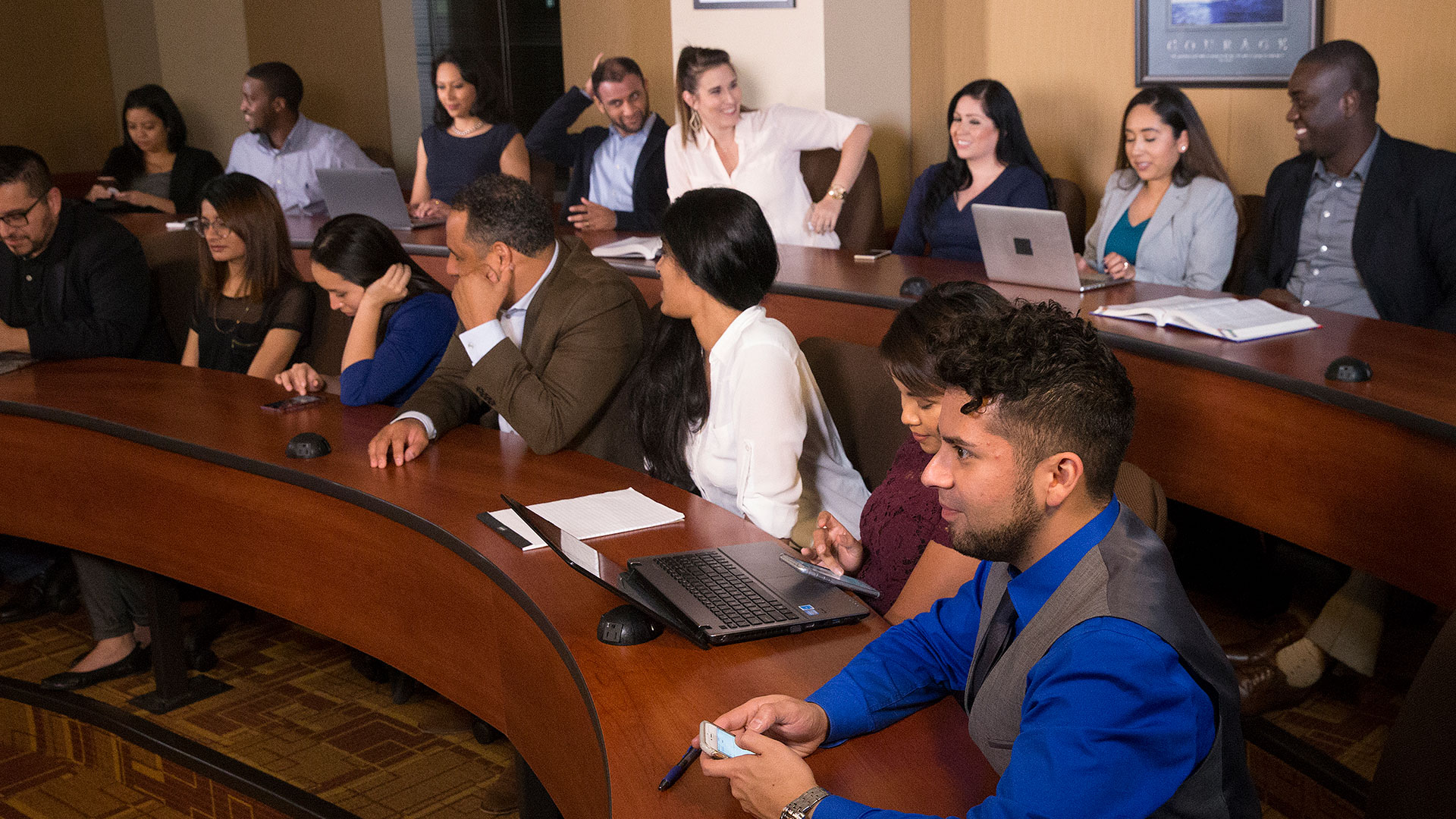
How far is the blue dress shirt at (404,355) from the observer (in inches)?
103

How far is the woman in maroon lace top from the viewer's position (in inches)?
57.9

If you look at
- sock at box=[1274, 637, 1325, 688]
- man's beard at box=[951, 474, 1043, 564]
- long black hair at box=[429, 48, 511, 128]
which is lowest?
sock at box=[1274, 637, 1325, 688]

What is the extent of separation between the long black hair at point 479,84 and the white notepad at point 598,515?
321 centimetres

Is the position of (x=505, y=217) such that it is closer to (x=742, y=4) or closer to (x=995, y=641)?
(x=995, y=641)

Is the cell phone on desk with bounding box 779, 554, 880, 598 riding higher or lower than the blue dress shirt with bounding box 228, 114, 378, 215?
lower

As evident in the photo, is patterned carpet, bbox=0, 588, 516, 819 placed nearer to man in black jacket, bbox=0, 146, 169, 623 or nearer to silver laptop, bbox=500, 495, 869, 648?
man in black jacket, bbox=0, 146, 169, 623

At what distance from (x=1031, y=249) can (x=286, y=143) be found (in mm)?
3573

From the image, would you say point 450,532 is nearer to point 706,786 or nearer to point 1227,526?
point 706,786

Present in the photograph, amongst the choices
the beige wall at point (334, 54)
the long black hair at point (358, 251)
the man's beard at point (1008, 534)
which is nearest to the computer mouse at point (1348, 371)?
the man's beard at point (1008, 534)

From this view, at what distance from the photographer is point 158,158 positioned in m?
5.65

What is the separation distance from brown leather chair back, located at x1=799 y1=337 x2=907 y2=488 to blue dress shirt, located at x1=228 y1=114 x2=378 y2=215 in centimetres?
358

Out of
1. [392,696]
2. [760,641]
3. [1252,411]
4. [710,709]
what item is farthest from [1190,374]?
[392,696]

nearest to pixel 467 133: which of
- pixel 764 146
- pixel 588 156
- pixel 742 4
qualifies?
pixel 588 156

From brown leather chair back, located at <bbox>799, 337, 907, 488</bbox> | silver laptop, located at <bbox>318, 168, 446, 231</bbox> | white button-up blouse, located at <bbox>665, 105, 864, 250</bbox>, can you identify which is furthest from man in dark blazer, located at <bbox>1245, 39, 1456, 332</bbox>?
silver laptop, located at <bbox>318, 168, 446, 231</bbox>
